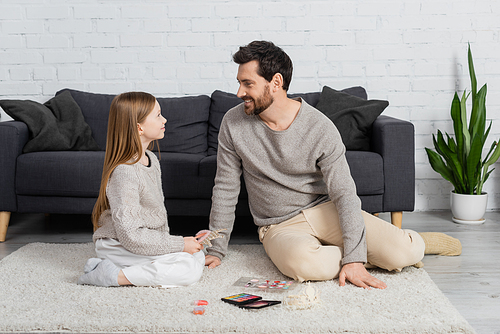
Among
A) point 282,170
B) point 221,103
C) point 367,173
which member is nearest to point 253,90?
point 282,170

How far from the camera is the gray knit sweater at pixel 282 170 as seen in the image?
184 centimetres

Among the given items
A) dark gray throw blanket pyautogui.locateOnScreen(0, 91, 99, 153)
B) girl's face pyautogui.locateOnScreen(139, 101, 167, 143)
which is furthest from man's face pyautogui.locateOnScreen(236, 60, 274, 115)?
dark gray throw blanket pyautogui.locateOnScreen(0, 91, 99, 153)

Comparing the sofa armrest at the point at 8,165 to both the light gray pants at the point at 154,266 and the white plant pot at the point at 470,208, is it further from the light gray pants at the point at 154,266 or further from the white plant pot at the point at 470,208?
the white plant pot at the point at 470,208

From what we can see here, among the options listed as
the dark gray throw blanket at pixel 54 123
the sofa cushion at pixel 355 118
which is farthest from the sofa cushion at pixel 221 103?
the dark gray throw blanket at pixel 54 123

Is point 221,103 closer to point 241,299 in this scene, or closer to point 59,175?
point 59,175

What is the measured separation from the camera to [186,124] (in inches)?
114

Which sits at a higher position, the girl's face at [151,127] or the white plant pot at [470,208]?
the girl's face at [151,127]

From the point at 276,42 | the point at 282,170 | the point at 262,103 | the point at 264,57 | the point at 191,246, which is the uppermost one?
the point at 276,42

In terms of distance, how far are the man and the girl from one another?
0.25 metres

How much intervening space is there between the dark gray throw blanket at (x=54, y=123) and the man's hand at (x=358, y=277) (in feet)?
5.72

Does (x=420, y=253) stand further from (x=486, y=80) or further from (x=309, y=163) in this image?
(x=486, y=80)

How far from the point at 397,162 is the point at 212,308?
1318 millimetres

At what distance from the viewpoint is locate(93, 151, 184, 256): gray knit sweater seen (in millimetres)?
1695

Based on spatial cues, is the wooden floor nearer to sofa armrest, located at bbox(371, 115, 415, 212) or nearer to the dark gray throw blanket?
sofa armrest, located at bbox(371, 115, 415, 212)
